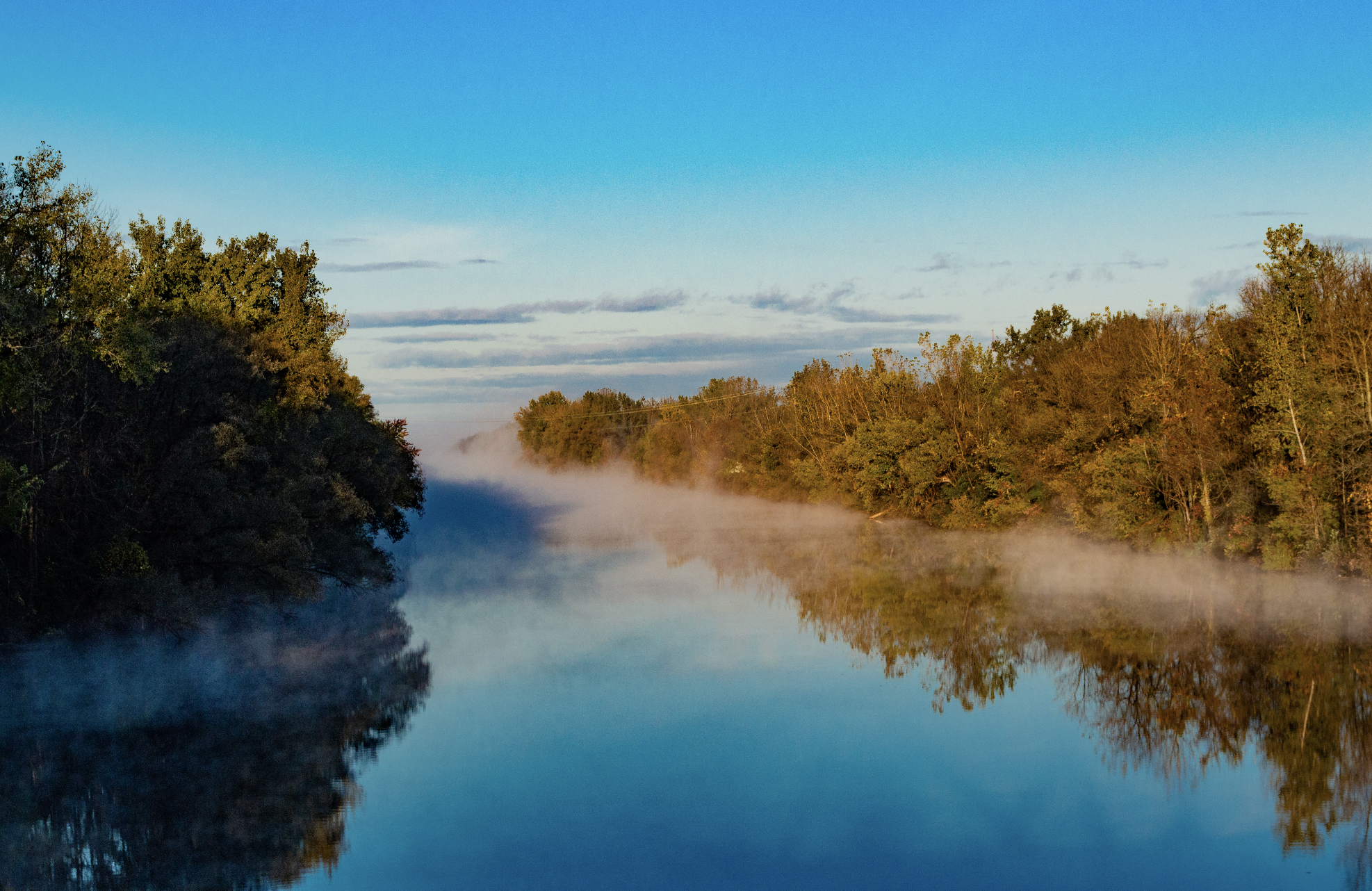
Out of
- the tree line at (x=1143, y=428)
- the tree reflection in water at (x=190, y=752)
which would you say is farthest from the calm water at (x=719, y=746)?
the tree line at (x=1143, y=428)

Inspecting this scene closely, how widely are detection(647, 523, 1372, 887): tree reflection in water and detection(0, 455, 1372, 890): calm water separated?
0.13m

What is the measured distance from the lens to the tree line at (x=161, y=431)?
81.0 ft

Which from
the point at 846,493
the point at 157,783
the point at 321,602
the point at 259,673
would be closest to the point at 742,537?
the point at 846,493

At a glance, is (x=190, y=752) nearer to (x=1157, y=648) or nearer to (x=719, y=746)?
(x=719, y=746)

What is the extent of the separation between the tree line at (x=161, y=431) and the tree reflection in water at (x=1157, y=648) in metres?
16.5

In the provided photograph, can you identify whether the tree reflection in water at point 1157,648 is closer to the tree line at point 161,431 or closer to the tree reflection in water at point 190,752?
the tree reflection in water at point 190,752

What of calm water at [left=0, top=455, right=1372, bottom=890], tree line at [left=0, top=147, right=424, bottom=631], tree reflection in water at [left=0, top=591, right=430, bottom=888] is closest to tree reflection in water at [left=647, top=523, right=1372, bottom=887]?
calm water at [left=0, top=455, right=1372, bottom=890]

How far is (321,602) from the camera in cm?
4028

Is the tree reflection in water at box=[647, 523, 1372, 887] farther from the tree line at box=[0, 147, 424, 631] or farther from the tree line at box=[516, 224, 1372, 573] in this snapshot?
the tree line at box=[0, 147, 424, 631]

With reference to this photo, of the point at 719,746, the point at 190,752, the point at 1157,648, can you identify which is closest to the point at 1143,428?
the point at 1157,648

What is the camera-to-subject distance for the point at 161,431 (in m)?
33.2

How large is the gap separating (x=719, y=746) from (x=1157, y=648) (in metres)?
13.9

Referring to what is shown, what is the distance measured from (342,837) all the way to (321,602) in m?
24.8

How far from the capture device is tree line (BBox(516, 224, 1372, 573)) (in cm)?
3838
